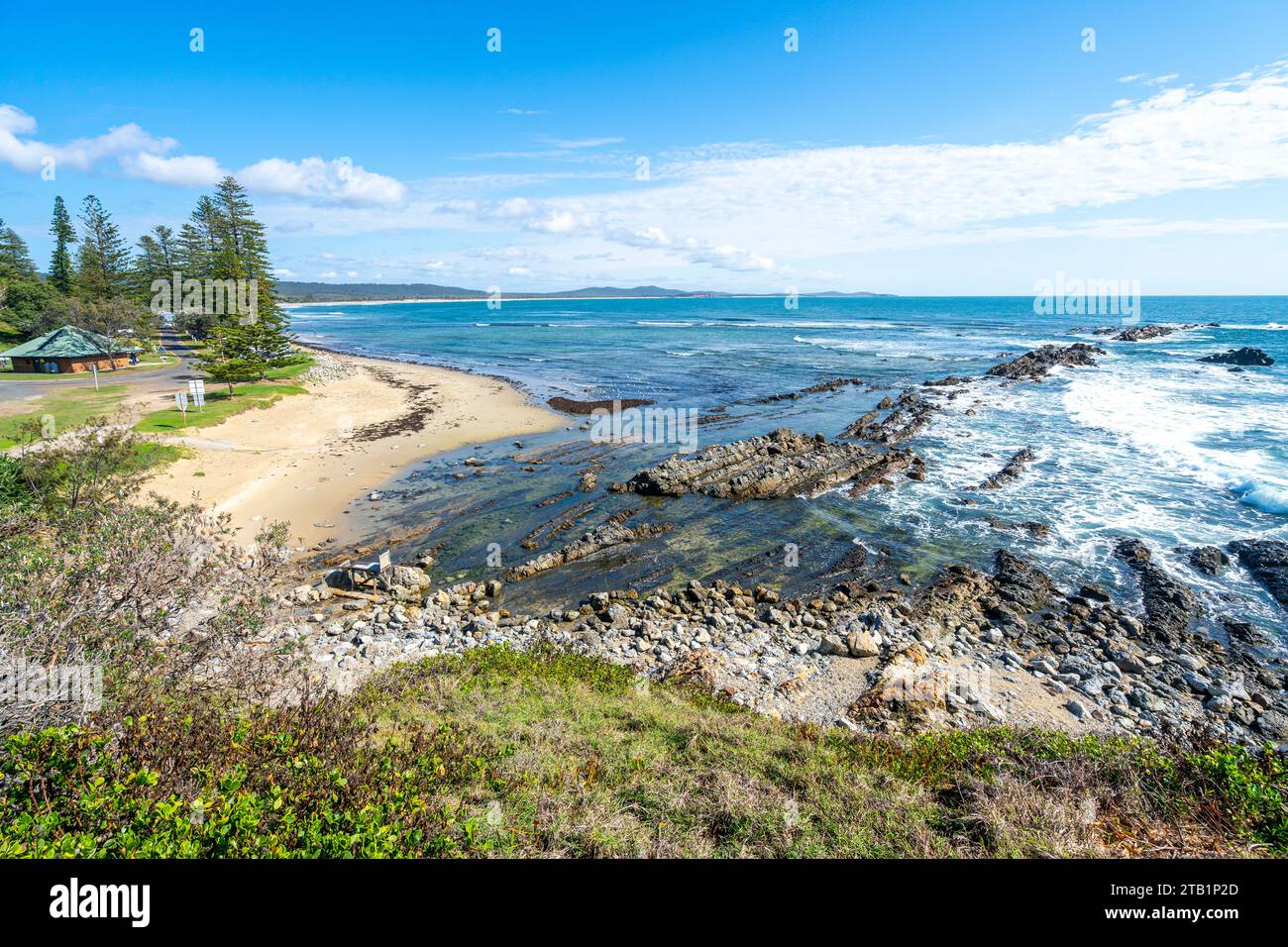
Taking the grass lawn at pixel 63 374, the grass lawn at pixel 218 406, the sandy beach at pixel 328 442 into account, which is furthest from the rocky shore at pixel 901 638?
the grass lawn at pixel 63 374

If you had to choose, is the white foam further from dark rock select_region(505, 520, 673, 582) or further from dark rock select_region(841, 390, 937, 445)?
dark rock select_region(505, 520, 673, 582)

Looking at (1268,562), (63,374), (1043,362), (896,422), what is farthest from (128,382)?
(1043,362)

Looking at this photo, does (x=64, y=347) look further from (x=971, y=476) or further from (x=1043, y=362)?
(x=1043, y=362)

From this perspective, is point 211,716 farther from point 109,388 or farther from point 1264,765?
point 109,388

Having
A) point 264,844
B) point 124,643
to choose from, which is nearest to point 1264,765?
point 264,844

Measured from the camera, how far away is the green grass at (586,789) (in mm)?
4984

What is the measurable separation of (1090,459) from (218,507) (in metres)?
35.1

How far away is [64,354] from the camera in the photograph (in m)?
39.4

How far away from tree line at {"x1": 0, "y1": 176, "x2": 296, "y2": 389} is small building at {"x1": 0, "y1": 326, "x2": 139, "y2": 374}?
20.8 ft

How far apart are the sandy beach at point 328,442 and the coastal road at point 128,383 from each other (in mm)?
6761

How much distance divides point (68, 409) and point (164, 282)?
45029 millimetres

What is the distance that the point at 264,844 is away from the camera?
4.84 metres

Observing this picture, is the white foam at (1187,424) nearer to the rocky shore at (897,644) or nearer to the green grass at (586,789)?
the rocky shore at (897,644)

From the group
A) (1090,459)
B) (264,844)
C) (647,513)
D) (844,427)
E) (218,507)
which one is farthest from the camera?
(844,427)
